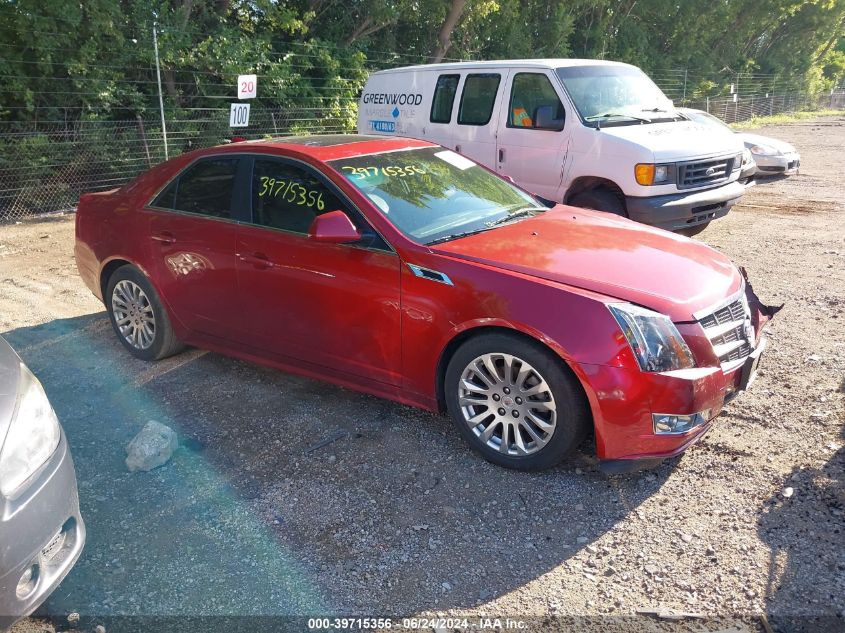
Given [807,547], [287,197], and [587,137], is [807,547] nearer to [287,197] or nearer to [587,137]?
[287,197]

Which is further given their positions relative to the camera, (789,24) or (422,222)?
(789,24)

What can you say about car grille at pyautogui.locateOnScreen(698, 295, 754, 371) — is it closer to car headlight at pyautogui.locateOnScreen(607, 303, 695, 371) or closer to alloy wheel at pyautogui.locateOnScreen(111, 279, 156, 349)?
car headlight at pyautogui.locateOnScreen(607, 303, 695, 371)

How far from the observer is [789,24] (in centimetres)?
3997

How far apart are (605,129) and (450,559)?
562cm

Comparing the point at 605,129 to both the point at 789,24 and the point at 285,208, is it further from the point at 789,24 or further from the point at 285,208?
the point at 789,24

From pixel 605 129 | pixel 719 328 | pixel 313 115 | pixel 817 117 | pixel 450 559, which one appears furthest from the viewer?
pixel 817 117

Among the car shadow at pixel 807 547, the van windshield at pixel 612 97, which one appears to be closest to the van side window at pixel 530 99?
the van windshield at pixel 612 97

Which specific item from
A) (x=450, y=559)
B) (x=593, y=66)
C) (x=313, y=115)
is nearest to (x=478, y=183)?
(x=450, y=559)

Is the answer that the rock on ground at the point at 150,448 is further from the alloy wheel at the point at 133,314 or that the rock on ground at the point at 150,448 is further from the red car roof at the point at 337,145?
the red car roof at the point at 337,145

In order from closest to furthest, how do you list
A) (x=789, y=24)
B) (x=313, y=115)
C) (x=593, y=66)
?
1. (x=593, y=66)
2. (x=313, y=115)
3. (x=789, y=24)

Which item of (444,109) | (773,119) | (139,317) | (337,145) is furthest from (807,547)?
(773,119)

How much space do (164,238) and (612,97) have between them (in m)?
5.34

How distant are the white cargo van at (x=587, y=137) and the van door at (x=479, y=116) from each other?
0.01 meters

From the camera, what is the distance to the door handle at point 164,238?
16.3ft
